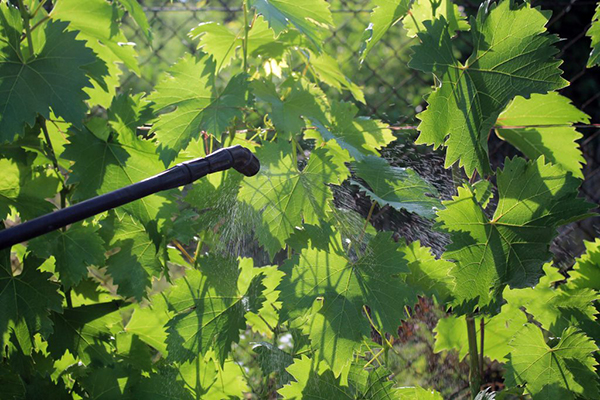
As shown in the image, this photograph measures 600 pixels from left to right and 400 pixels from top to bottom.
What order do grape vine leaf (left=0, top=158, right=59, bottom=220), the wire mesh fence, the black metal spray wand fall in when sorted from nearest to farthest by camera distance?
the black metal spray wand → grape vine leaf (left=0, top=158, right=59, bottom=220) → the wire mesh fence

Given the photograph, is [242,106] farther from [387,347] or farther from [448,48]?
[387,347]

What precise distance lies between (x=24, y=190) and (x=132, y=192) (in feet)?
1.85

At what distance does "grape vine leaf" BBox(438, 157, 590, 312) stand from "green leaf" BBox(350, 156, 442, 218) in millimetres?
81

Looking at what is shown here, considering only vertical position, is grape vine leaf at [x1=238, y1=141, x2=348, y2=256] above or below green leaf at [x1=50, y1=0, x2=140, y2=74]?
below

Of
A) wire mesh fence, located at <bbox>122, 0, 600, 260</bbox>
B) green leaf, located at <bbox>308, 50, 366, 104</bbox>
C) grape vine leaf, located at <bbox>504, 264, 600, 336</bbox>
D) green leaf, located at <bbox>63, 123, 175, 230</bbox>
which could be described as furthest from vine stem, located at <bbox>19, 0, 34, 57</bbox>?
wire mesh fence, located at <bbox>122, 0, 600, 260</bbox>

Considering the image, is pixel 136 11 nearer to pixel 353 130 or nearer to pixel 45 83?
pixel 45 83

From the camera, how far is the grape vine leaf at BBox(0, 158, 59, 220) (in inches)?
49.8

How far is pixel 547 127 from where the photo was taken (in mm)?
1306

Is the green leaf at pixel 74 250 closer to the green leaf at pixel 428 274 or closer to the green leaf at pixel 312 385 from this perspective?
the green leaf at pixel 312 385

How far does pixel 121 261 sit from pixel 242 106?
0.42m

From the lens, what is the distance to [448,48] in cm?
110

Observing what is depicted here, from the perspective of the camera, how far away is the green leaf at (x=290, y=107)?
1.19 metres

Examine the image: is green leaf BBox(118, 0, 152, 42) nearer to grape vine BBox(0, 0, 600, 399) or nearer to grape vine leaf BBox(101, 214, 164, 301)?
grape vine BBox(0, 0, 600, 399)

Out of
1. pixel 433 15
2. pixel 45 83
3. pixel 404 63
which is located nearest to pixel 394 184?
pixel 433 15
